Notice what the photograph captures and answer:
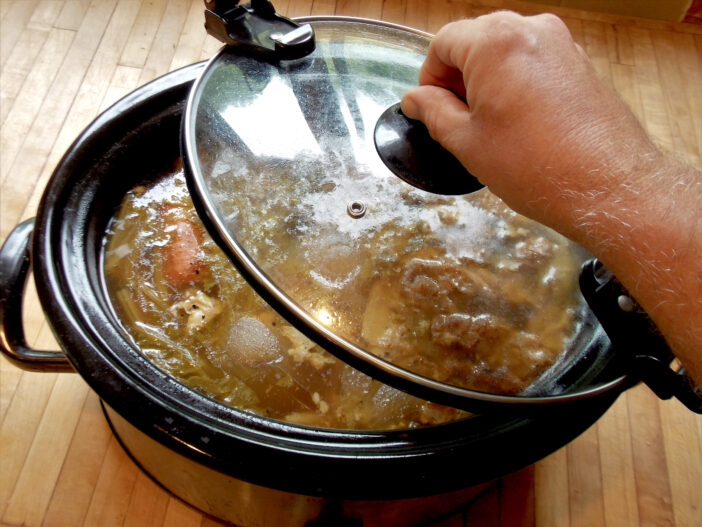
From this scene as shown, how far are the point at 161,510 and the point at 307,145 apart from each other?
108cm

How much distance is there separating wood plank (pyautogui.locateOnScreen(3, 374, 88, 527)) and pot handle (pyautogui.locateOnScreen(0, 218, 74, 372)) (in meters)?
0.48

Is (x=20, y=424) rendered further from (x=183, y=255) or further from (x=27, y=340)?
(x=183, y=255)

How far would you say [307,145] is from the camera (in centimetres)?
120

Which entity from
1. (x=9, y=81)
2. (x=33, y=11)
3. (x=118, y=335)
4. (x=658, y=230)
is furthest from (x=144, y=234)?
(x=33, y=11)

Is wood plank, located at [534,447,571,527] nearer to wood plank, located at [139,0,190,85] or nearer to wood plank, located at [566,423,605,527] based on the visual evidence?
wood plank, located at [566,423,605,527]

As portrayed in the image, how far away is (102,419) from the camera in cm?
170

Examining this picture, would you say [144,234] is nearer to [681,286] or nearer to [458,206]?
[458,206]

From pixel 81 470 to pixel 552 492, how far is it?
52.6 inches

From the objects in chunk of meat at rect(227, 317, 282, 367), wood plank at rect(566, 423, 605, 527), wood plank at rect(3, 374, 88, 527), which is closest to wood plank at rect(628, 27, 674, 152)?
wood plank at rect(566, 423, 605, 527)

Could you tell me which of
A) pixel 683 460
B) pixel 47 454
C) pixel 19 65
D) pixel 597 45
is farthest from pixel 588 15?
pixel 47 454

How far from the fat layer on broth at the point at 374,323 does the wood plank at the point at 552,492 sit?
70 centimetres

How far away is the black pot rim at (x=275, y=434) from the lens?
1008 millimetres

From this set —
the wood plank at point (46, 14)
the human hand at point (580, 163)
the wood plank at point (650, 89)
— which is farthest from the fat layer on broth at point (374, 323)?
the wood plank at point (46, 14)

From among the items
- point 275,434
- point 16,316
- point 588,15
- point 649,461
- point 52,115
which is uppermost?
point 588,15
